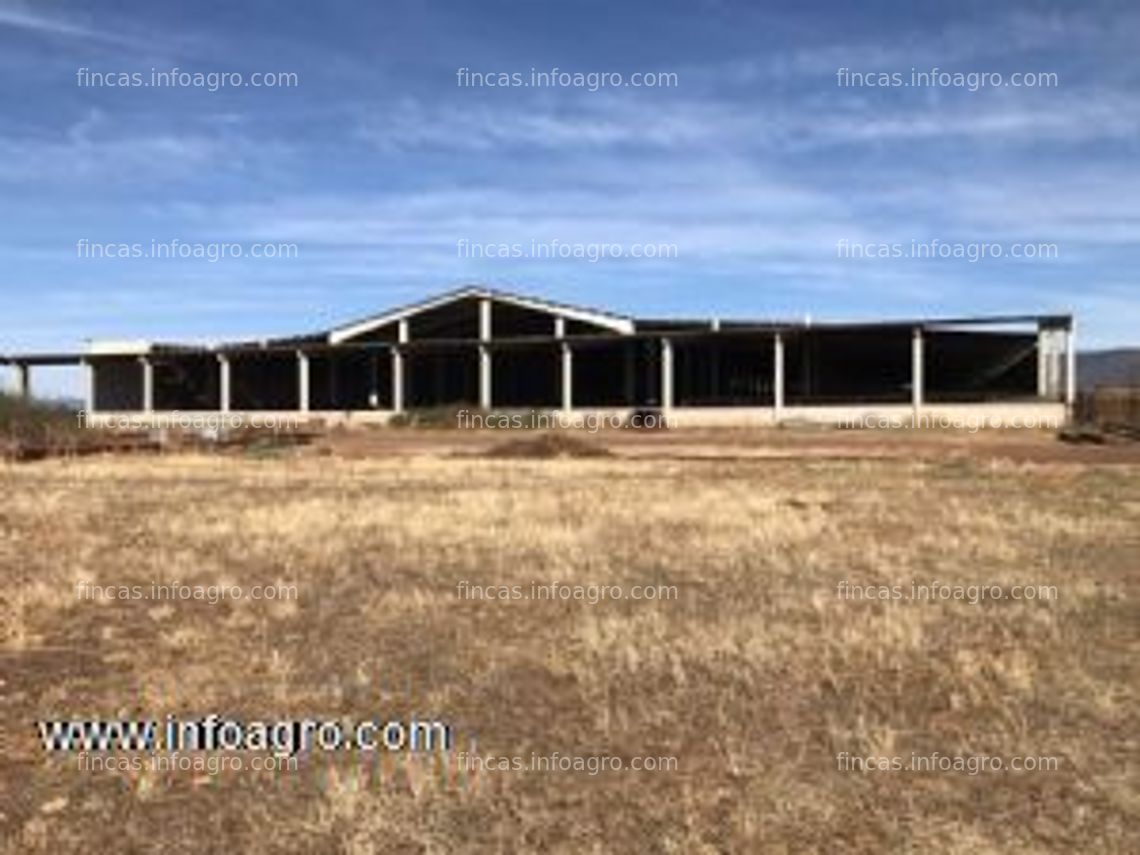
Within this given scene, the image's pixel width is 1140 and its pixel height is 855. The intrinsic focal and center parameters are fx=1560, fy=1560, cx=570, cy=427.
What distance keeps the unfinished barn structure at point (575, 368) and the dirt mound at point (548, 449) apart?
38.8ft

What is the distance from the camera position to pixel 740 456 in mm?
34875

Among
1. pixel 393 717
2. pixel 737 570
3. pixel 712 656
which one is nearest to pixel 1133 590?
pixel 737 570

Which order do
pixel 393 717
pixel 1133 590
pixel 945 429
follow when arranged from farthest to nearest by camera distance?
pixel 945 429
pixel 1133 590
pixel 393 717

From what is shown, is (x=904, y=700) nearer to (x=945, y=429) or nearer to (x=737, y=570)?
(x=737, y=570)

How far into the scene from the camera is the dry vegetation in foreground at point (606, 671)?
20.9 ft

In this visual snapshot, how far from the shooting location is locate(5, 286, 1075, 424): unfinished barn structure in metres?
50.4

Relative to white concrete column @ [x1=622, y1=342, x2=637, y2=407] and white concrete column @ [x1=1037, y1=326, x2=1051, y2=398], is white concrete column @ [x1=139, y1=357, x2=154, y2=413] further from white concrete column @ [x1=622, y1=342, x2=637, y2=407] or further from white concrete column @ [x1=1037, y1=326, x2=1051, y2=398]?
white concrete column @ [x1=1037, y1=326, x2=1051, y2=398]

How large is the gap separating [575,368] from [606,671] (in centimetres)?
5175

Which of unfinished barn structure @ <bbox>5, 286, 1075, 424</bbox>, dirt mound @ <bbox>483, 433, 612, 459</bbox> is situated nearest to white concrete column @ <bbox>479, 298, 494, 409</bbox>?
unfinished barn structure @ <bbox>5, 286, 1075, 424</bbox>

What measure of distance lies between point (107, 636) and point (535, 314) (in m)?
46.5

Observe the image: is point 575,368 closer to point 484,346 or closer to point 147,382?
point 484,346

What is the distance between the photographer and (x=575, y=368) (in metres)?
60.9

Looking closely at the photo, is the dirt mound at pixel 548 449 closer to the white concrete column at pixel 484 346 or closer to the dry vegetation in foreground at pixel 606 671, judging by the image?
the white concrete column at pixel 484 346

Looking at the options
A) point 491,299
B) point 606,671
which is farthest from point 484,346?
point 606,671
